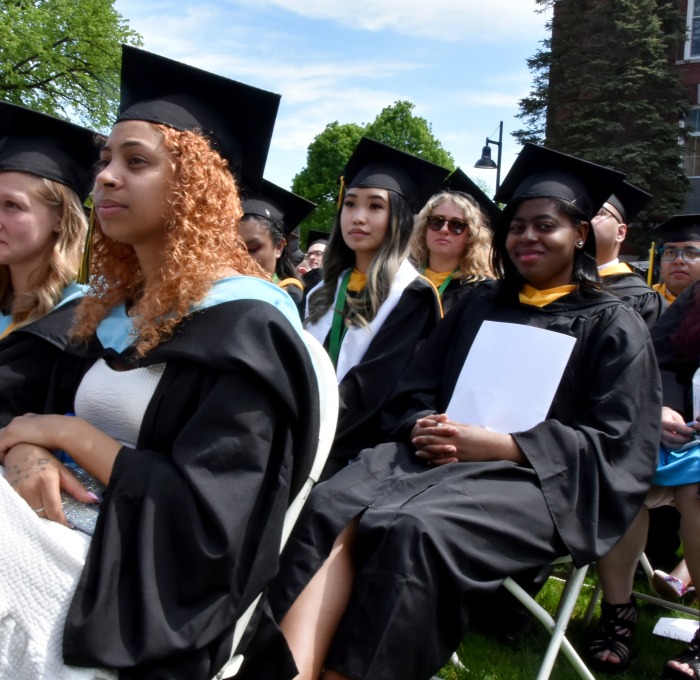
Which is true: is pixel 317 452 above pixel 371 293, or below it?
below

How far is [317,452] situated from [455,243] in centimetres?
306

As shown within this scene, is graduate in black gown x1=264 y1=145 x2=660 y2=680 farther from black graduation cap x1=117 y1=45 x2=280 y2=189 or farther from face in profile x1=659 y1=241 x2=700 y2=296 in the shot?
face in profile x1=659 y1=241 x2=700 y2=296

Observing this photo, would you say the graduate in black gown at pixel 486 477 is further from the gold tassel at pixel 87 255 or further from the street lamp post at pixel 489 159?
the street lamp post at pixel 489 159

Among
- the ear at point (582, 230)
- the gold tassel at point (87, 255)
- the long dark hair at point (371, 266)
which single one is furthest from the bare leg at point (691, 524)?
the gold tassel at point (87, 255)

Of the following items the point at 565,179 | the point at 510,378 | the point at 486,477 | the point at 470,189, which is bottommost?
the point at 486,477

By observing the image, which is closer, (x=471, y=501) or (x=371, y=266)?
(x=471, y=501)

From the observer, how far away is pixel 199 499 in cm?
158

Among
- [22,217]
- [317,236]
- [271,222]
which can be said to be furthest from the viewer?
[317,236]

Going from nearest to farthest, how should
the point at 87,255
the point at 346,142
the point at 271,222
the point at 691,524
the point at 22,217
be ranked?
the point at 87,255 < the point at 22,217 < the point at 691,524 < the point at 271,222 < the point at 346,142

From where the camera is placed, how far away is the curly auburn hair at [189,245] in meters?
1.83

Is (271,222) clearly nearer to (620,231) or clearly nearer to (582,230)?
(620,231)

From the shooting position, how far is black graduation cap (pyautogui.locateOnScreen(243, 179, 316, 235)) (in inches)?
191

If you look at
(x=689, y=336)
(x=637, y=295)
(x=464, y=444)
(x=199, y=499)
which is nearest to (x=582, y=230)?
(x=689, y=336)

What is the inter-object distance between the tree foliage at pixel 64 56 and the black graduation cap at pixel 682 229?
21.6 meters
